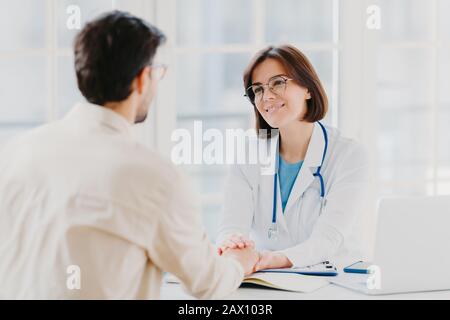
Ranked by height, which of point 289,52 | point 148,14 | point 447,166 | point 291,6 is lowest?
point 447,166

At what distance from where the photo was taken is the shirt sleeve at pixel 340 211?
2.04 metres

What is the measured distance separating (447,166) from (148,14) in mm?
3815

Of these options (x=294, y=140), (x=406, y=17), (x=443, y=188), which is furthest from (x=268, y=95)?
(x=406, y=17)

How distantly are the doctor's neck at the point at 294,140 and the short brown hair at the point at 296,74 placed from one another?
0.18 feet

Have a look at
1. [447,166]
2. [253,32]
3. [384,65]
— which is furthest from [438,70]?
[384,65]

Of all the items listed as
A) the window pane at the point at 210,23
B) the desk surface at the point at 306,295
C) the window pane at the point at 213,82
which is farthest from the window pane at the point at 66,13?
the window pane at the point at 213,82

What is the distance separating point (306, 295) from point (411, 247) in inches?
10.9

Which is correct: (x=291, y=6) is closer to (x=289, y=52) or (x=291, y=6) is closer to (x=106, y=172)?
(x=289, y=52)

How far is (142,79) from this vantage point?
1453 mm

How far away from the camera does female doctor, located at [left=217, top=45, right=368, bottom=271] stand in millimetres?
2213

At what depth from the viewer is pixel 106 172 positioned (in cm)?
130

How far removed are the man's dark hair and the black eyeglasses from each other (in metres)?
0.98

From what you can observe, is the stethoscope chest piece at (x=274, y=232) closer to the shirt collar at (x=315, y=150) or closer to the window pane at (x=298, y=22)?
the shirt collar at (x=315, y=150)

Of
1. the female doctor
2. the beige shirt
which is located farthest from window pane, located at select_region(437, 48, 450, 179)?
the beige shirt
